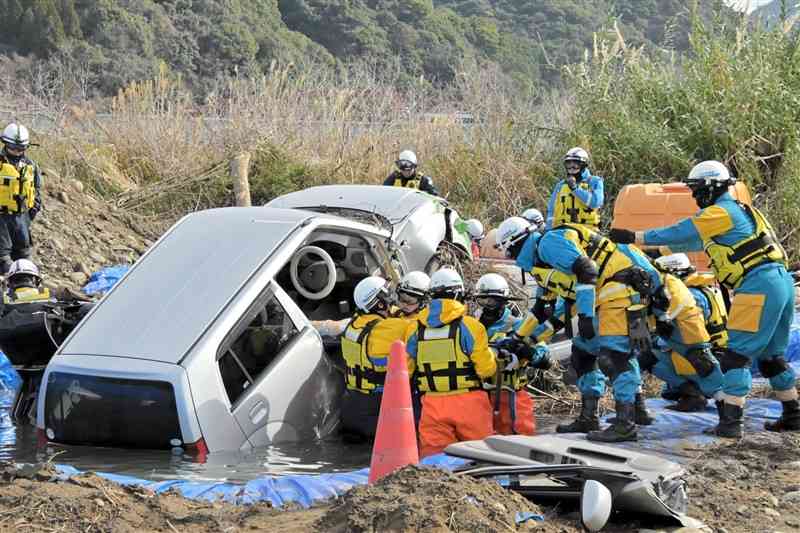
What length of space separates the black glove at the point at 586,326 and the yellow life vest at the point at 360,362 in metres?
1.41

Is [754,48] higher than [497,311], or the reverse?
[754,48]

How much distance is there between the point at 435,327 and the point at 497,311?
1.15 m

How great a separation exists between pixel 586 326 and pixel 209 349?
8.64 feet

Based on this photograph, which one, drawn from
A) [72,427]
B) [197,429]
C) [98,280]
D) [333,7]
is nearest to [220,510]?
[197,429]

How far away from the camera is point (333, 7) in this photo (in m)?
54.2

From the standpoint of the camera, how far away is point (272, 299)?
797cm

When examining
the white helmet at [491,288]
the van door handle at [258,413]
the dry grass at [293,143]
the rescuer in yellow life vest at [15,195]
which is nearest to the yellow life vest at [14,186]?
the rescuer in yellow life vest at [15,195]

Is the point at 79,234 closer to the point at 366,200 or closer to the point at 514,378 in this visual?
the point at 366,200

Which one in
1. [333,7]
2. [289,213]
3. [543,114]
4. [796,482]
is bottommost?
[796,482]

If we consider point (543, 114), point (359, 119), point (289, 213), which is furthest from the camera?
point (359, 119)

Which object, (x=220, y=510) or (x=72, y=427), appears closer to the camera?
(x=220, y=510)

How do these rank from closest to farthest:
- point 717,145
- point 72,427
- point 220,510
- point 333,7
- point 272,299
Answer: point 220,510 → point 72,427 → point 272,299 → point 717,145 → point 333,7

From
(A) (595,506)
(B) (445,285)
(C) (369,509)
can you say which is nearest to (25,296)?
(B) (445,285)

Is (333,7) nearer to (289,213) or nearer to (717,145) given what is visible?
(717,145)
